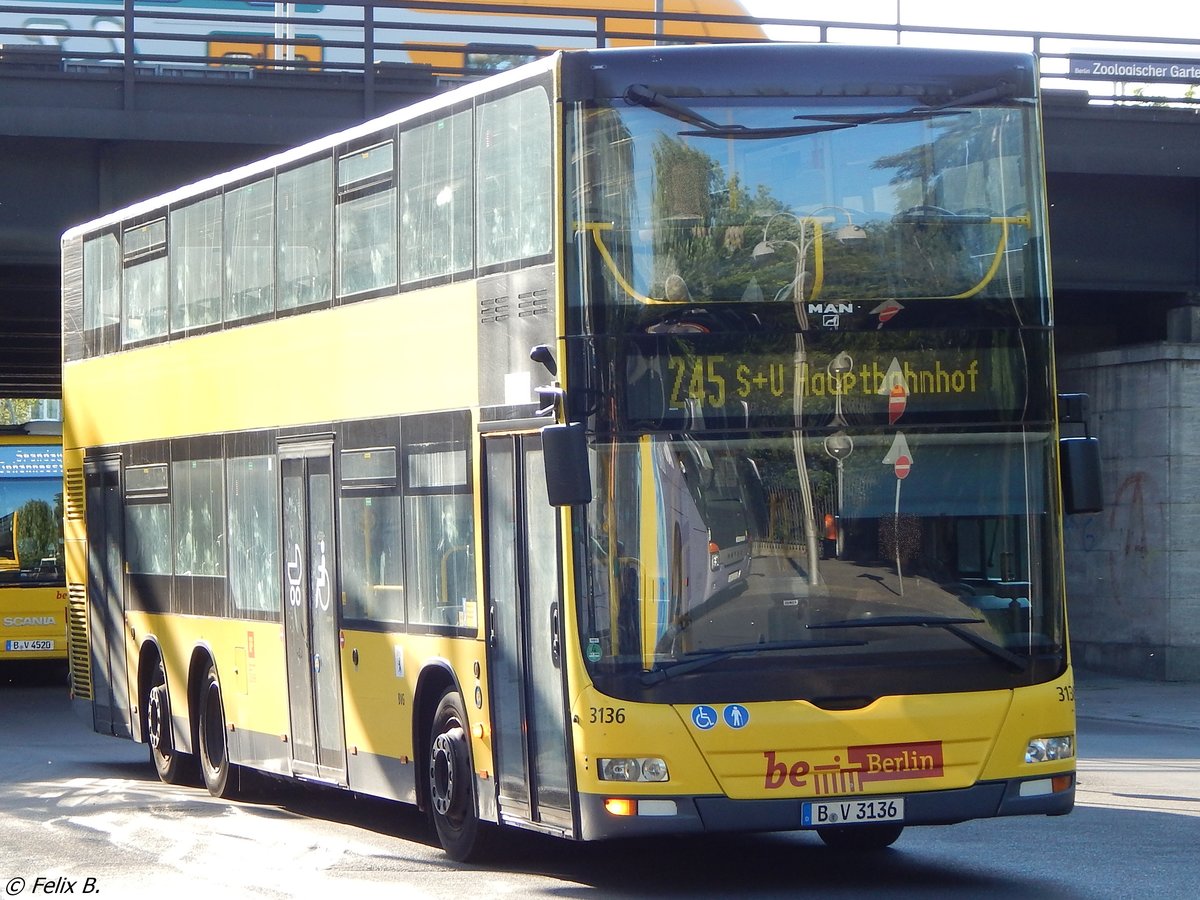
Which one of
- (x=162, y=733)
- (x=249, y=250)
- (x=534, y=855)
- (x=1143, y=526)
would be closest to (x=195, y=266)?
(x=249, y=250)

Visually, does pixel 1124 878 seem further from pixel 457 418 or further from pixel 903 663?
pixel 457 418

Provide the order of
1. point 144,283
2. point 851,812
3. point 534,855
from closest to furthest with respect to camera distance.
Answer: point 851,812 < point 534,855 < point 144,283

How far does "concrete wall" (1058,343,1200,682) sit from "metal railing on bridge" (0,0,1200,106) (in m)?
3.20

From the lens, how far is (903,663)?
955 cm

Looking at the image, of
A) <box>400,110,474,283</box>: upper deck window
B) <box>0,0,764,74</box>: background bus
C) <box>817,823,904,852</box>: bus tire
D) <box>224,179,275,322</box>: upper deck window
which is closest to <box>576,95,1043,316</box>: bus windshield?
<box>400,110,474,283</box>: upper deck window

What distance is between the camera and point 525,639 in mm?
10141

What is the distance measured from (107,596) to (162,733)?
1.72 m

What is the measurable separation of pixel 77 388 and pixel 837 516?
33.7 ft

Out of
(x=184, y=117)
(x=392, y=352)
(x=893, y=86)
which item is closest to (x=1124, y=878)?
(x=893, y=86)

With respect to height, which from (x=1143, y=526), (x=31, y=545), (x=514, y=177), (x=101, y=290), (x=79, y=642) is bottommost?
(x=79, y=642)

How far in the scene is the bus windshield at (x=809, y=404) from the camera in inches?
372

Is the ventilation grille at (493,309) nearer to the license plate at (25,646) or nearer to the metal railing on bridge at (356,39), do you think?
the metal railing on bridge at (356,39)

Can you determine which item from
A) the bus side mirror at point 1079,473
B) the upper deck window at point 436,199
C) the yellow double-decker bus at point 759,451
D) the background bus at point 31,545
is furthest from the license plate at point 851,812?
the background bus at point 31,545

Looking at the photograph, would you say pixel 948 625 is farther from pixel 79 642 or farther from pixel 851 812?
pixel 79 642
